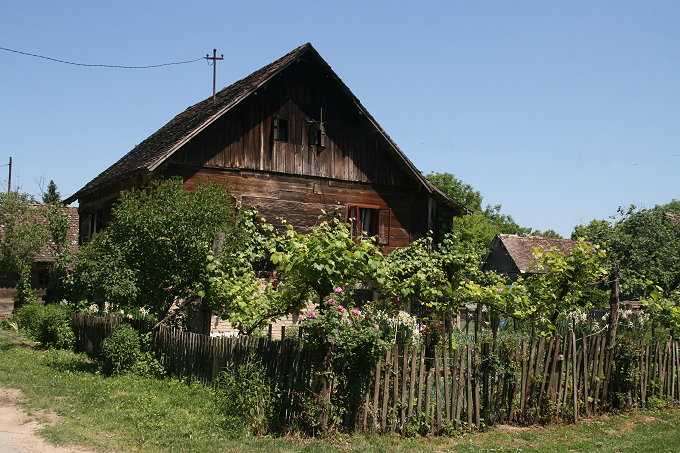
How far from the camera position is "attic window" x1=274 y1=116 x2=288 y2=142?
829 inches

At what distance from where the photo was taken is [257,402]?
9.48 metres

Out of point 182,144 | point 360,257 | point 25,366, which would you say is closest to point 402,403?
point 360,257

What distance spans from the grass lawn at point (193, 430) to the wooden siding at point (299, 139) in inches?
340

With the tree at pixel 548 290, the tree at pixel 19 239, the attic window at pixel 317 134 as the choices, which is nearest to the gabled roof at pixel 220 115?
the attic window at pixel 317 134

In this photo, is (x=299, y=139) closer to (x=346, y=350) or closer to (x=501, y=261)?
(x=346, y=350)

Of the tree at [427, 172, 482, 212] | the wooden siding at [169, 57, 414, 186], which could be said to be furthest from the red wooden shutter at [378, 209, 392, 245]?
the tree at [427, 172, 482, 212]

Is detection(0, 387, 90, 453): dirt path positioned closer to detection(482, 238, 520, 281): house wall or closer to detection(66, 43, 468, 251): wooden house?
detection(66, 43, 468, 251): wooden house

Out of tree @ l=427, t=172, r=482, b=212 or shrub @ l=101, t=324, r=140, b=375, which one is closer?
shrub @ l=101, t=324, r=140, b=375

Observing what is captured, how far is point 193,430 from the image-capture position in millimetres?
9469

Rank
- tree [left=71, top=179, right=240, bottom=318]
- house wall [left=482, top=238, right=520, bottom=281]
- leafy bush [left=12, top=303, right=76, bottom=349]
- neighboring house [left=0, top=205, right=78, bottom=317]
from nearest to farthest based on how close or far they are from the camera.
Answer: tree [left=71, top=179, right=240, bottom=318], leafy bush [left=12, top=303, right=76, bottom=349], neighboring house [left=0, top=205, right=78, bottom=317], house wall [left=482, top=238, right=520, bottom=281]

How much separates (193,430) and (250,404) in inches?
34.5

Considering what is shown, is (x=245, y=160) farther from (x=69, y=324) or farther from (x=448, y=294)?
(x=448, y=294)

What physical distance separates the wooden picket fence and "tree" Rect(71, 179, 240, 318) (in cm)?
152

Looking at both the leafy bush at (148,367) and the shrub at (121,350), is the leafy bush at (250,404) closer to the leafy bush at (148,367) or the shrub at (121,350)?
the leafy bush at (148,367)
